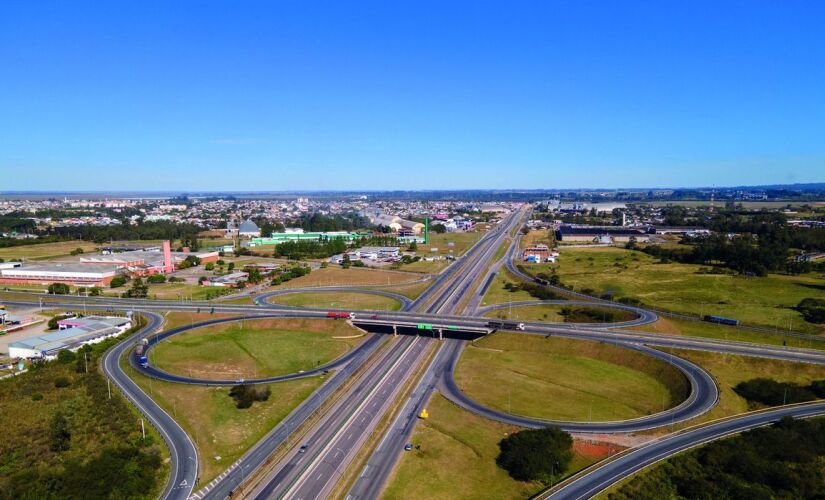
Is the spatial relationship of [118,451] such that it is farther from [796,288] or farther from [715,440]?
[796,288]

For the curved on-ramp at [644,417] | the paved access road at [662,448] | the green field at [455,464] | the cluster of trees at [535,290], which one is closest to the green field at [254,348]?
the curved on-ramp at [644,417]

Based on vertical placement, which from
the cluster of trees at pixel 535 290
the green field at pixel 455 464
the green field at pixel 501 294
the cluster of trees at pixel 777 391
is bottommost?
the green field at pixel 455 464

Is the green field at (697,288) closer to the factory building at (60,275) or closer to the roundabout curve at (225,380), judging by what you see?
the roundabout curve at (225,380)

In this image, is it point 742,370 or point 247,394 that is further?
point 742,370

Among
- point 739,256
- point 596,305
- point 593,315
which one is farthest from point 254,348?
point 739,256

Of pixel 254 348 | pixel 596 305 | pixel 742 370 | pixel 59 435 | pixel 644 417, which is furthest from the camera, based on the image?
pixel 596 305

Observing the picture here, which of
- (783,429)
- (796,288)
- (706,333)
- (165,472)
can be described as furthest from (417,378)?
(796,288)

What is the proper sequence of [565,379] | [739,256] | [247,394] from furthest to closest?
[739,256] < [565,379] < [247,394]

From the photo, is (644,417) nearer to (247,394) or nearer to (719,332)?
(719,332)
